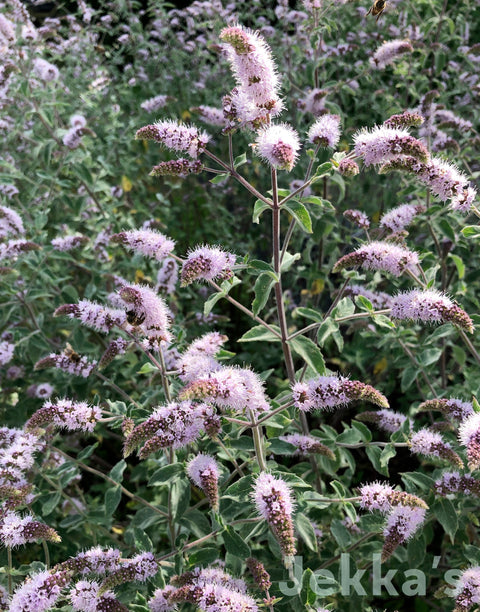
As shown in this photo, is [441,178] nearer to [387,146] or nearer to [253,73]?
[387,146]

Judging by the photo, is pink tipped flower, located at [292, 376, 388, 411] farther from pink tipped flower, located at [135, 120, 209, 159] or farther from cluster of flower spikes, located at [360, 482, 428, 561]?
pink tipped flower, located at [135, 120, 209, 159]

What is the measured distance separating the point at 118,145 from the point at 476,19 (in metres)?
3.65

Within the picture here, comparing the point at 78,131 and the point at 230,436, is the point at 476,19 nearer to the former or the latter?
the point at 78,131

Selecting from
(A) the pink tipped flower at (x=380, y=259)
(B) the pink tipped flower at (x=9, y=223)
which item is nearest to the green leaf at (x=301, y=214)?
(A) the pink tipped flower at (x=380, y=259)

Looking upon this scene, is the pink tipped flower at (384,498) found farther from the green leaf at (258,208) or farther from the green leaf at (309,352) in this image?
the green leaf at (258,208)

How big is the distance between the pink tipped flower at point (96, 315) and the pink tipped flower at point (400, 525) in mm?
1019

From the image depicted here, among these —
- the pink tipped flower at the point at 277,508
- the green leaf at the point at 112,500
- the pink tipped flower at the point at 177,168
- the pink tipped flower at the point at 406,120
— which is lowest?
the green leaf at the point at 112,500

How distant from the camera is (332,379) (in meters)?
1.48

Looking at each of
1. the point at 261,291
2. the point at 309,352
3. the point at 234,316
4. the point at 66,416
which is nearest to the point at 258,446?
the point at 309,352

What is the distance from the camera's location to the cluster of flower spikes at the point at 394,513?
1.44 m

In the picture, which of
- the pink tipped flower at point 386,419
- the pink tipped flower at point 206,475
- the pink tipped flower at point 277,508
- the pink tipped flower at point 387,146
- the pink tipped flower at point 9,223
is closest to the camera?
the pink tipped flower at point 277,508

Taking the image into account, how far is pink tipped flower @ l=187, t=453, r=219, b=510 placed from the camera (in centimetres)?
136

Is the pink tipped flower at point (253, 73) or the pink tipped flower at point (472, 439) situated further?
the pink tipped flower at point (253, 73)

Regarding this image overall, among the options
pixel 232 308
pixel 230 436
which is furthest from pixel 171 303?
pixel 230 436
